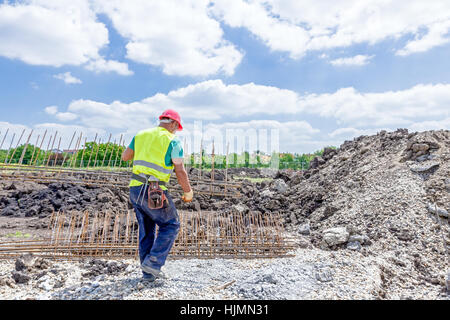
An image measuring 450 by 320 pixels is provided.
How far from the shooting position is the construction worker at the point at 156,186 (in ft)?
11.8

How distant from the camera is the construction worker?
3592 millimetres

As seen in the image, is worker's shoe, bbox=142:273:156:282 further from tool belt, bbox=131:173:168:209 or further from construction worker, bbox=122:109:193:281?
tool belt, bbox=131:173:168:209

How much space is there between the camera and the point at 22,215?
9719mm

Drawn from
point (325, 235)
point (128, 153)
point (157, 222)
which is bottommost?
point (157, 222)

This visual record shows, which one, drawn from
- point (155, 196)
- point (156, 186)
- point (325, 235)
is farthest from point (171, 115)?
→ point (325, 235)

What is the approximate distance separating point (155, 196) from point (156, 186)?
11 centimetres

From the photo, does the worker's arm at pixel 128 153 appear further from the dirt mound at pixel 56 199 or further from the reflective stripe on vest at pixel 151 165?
the dirt mound at pixel 56 199

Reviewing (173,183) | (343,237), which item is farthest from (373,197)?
(173,183)

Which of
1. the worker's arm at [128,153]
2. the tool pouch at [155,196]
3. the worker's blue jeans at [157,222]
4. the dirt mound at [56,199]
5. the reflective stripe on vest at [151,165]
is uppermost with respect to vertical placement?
the dirt mound at [56,199]

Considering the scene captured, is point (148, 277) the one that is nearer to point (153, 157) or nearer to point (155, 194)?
point (155, 194)

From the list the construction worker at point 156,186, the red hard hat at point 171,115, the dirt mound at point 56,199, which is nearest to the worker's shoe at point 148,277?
the construction worker at point 156,186

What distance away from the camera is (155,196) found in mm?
3541

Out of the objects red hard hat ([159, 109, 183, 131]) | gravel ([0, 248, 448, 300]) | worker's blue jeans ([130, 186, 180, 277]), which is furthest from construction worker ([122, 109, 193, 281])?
gravel ([0, 248, 448, 300])
